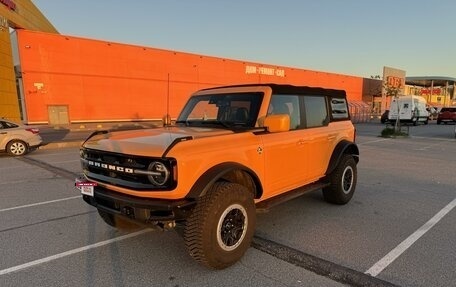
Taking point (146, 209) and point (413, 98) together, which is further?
point (413, 98)

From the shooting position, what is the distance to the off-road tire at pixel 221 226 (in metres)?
3.44

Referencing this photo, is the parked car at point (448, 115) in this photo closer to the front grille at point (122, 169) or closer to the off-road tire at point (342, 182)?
the off-road tire at point (342, 182)

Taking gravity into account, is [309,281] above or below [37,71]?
below

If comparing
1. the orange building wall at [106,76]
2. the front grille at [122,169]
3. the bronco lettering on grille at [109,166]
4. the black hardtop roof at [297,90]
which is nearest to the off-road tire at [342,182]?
the black hardtop roof at [297,90]

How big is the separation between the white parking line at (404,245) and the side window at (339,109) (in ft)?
7.22

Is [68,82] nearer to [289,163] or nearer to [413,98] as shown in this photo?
[289,163]

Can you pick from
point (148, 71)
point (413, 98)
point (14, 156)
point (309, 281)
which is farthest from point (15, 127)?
point (413, 98)

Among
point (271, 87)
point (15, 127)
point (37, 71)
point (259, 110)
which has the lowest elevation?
point (15, 127)

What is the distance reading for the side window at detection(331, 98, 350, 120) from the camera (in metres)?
6.01

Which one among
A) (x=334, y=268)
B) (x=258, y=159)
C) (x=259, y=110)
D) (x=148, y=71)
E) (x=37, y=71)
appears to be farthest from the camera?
(x=148, y=71)

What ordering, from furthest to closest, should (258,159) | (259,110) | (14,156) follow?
(14,156), (259,110), (258,159)

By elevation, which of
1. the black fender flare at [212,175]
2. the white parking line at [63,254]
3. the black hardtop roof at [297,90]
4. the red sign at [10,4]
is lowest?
the white parking line at [63,254]

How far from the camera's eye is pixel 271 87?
4645 millimetres

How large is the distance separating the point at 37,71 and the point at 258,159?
82.3 ft
